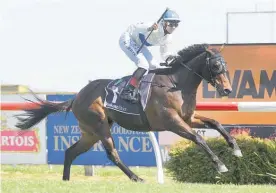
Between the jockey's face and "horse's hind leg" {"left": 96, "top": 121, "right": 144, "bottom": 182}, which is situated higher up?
the jockey's face

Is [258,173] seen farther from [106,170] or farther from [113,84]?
[106,170]

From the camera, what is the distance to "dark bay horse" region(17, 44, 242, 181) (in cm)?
809

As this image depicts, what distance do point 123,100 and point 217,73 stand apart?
117cm

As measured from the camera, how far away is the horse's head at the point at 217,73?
8078 millimetres

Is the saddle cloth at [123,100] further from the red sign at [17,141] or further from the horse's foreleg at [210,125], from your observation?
the red sign at [17,141]

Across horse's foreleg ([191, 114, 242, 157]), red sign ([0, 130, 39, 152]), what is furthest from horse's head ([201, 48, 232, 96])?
red sign ([0, 130, 39, 152])

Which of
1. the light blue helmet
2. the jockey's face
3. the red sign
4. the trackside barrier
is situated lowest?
the red sign

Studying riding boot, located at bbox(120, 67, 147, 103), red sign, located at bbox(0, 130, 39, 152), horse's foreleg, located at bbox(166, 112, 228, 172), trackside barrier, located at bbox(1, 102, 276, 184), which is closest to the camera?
horse's foreleg, located at bbox(166, 112, 228, 172)

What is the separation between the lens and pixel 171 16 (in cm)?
839

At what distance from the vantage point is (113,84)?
8781 millimetres

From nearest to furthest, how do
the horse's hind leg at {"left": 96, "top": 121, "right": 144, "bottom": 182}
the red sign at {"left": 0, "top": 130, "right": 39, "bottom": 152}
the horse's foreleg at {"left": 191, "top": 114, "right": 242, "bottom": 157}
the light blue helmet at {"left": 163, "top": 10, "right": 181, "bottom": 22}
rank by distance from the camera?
1. the horse's foreleg at {"left": 191, "top": 114, "right": 242, "bottom": 157}
2. the light blue helmet at {"left": 163, "top": 10, "right": 181, "bottom": 22}
3. the horse's hind leg at {"left": 96, "top": 121, "right": 144, "bottom": 182}
4. the red sign at {"left": 0, "top": 130, "right": 39, "bottom": 152}

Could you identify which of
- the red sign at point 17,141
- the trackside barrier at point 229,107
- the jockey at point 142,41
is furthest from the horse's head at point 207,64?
the red sign at point 17,141

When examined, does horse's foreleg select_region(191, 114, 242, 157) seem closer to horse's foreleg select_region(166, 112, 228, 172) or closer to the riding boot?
horse's foreleg select_region(166, 112, 228, 172)

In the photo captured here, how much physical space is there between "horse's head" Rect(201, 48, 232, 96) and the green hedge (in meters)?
1.04
